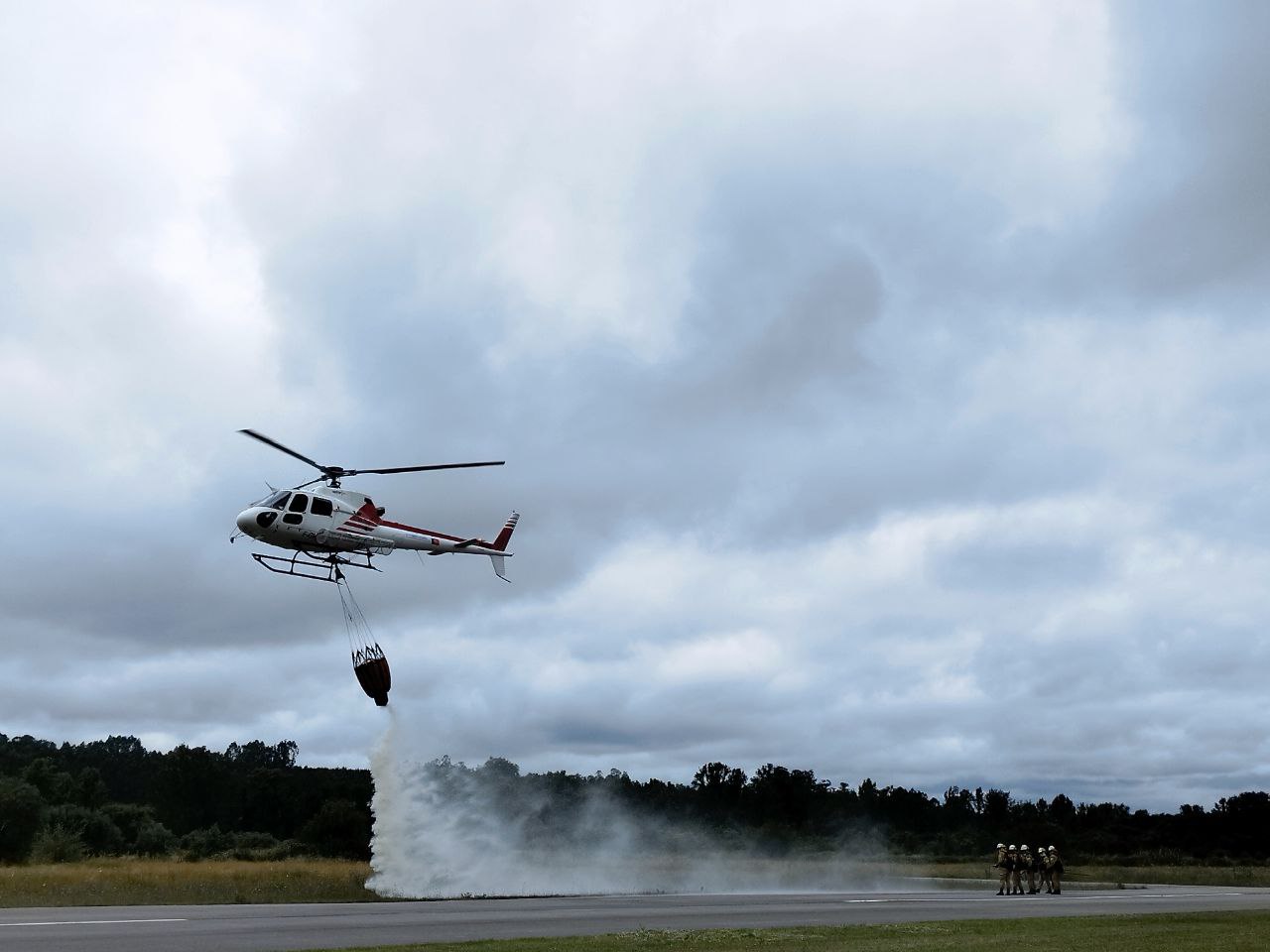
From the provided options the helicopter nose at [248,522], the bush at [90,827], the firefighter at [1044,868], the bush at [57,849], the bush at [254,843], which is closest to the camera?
the helicopter nose at [248,522]

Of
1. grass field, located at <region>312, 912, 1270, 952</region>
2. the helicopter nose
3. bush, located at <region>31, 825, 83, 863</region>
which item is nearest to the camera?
grass field, located at <region>312, 912, 1270, 952</region>

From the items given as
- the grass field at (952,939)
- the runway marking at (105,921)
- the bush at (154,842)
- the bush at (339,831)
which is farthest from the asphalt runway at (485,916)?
the bush at (154,842)

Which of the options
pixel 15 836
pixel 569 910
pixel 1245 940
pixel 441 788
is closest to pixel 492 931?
pixel 569 910

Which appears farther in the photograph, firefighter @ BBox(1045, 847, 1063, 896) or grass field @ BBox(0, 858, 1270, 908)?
firefighter @ BBox(1045, 847, 1063, 896)

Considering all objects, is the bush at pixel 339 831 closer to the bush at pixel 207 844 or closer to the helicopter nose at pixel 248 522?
the bush at pixel 207 844

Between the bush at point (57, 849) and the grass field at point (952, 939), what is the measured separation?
167 ft

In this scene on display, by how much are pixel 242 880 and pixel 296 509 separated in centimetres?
1983

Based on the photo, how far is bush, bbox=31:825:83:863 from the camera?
64688 millimetres

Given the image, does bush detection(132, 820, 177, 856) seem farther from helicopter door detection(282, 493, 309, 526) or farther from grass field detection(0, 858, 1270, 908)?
helicopter door detection(282, 493, 309, 526)

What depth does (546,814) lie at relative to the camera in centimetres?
6072

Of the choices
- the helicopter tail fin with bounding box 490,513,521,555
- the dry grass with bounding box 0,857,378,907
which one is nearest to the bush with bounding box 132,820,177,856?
the dry grass with bounding box 0,857,378,907

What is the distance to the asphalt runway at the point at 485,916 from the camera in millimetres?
23391

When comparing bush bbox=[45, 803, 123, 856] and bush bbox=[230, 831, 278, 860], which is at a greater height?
bush bbox=[45, 803, 123, 856]

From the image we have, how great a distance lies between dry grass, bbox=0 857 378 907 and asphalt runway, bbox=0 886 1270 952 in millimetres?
3670
